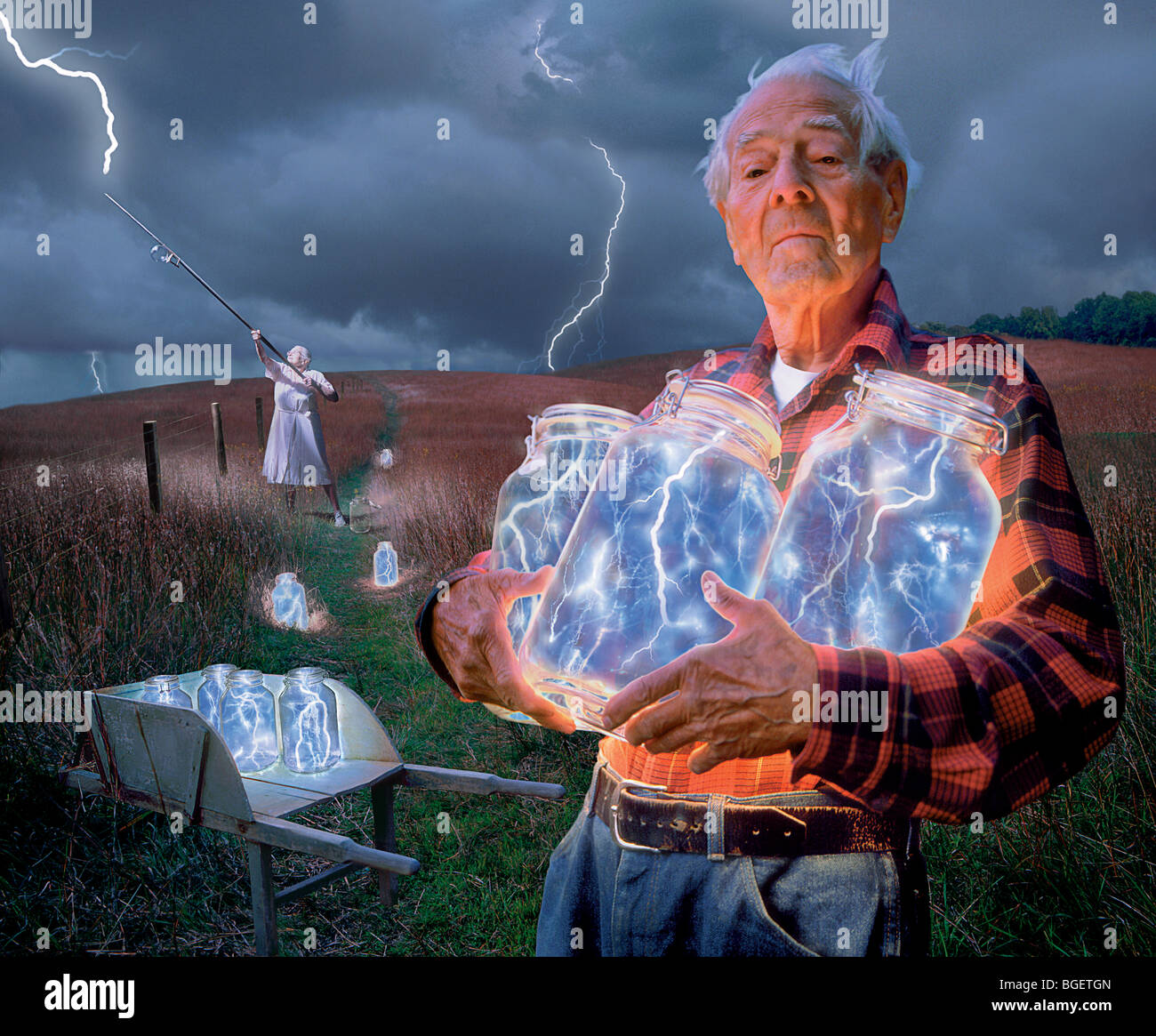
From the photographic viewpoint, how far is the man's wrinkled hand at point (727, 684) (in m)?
0.83

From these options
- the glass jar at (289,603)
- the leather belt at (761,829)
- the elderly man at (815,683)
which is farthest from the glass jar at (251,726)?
the glass jar at (289,603)

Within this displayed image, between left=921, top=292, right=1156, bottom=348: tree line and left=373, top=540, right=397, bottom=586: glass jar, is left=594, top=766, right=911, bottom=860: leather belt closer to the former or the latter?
left=921, top=292, right=1156, bottom=348: tree line

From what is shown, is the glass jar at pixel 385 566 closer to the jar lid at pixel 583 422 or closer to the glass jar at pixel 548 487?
the glass jar at pixel 548 487

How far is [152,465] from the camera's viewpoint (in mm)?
7000

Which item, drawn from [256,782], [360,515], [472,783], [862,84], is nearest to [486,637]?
[862,84]

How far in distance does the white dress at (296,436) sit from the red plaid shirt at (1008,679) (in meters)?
8.06

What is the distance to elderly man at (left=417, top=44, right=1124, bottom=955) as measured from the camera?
2.87 feet

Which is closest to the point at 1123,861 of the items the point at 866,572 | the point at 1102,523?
the point at 1102,523

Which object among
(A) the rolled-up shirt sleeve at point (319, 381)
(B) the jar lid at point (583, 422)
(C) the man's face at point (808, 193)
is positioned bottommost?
(B) the jar lid at point (583, 422)

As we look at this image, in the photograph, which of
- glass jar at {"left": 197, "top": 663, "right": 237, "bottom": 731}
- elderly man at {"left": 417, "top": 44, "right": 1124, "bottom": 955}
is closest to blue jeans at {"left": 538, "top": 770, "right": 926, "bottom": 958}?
elderly man at {"left": 417, "top": 44, "right": 1124, "bottom": 955}

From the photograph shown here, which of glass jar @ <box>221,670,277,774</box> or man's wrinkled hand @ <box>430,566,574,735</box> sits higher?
man's wrinkled hand @ <box>430,566,574,735</box>

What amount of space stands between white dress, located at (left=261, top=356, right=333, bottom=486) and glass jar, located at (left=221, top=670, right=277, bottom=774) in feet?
19.0
